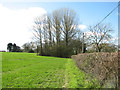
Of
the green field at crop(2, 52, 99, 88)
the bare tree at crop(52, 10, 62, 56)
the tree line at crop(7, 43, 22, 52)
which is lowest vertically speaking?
the green field at crop(2, 52, 99, 88)

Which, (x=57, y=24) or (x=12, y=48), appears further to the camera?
(x=12, y=48)

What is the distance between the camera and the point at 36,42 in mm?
36688

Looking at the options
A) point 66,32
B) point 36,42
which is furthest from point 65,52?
point 36,42

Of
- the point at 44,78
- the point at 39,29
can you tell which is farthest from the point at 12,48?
the point at 44,78

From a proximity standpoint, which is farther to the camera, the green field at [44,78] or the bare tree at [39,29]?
the bare tree at [39,29]

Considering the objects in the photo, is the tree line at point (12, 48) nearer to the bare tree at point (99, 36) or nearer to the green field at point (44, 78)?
the bare tree at point (99, 36)

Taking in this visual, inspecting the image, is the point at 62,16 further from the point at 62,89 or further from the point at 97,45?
the point at 62,89

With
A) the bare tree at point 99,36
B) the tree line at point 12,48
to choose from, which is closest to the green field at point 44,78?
the bare tree at point 99,36

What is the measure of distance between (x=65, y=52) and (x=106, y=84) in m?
31.2

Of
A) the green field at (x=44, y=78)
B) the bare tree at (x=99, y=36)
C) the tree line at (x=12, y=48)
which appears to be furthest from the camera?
the tree line at (x=12, y=48)

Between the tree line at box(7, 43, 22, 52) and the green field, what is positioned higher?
the tree line at box(7, 43, 22, 52)

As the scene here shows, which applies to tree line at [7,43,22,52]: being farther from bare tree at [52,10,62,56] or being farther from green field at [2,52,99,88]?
green field at [2,52,99,88]

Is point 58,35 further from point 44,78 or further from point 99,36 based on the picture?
point 44,78

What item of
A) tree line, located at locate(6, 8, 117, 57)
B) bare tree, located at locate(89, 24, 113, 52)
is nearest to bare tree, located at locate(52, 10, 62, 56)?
tree line, located at locate(6, 8, 117, 57)
